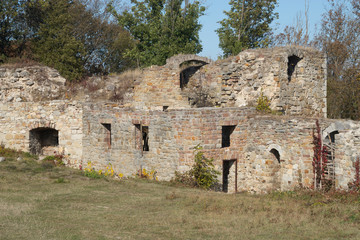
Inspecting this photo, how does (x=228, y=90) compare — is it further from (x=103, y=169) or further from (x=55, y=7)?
(x=55, y=7)

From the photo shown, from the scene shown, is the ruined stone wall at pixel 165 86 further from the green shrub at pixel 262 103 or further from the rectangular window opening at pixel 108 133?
the green shrub at pixel 262 103

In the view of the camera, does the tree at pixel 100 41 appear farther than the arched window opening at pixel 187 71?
Yes

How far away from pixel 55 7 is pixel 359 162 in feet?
70.6

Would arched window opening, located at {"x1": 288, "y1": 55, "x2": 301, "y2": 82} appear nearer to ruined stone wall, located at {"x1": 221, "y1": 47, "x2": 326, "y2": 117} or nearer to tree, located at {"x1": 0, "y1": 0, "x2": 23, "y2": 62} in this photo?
ruined stone wall, located at {"x1": 221, "y1": 47, "x2": 326, "y2": 117}

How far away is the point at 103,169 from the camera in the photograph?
17.3m

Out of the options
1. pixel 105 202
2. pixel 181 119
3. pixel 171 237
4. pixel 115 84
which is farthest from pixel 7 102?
pixel 171 237

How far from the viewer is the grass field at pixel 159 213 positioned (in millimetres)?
8523

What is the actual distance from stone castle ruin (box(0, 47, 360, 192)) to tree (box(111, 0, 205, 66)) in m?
6.20

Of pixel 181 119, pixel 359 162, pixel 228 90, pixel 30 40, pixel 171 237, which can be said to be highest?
pixel 30 40

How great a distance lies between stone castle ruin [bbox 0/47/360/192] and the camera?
1347 centimetres

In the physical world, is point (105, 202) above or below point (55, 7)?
below

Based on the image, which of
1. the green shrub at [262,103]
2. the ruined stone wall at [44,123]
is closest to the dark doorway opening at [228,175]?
the green shrub at [262,103]

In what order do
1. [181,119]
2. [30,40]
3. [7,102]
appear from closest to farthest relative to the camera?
[181,119] < [7,102] < [30,40]

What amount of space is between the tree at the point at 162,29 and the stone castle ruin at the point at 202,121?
20.3 ft
